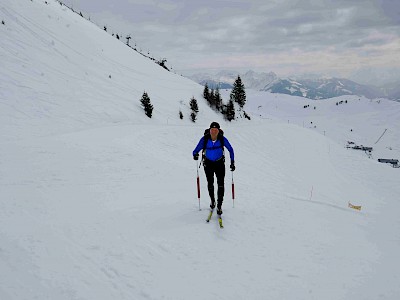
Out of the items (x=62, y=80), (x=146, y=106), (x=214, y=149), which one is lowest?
(x=214, y=149)

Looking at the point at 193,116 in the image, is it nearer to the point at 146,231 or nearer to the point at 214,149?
the point at 214,149

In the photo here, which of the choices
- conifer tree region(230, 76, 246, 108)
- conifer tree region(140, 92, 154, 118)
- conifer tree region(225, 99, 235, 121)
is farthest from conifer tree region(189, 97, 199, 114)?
conifer tree region(230, 76, 246, 108)

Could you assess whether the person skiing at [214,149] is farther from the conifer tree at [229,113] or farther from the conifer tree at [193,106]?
the conifer tree at [229,113]

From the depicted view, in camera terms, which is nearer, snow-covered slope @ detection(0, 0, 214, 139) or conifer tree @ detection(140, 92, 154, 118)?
snow-covered slope @ detection(0, 0, 214, 139)

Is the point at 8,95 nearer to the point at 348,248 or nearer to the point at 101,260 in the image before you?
the point at 101,260

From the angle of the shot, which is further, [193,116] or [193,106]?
[193,106]

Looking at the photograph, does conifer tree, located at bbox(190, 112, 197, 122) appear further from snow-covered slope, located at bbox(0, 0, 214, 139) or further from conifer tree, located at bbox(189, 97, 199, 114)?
conifer tree, located at bbox(189, 97, 199, 114)

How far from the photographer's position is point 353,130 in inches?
5325

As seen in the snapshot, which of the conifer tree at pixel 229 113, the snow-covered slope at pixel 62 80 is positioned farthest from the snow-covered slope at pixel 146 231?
the conifer tree at pixel 229 113

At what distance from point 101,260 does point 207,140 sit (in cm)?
393

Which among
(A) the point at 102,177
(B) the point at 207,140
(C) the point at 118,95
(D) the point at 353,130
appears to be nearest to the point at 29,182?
(A) the point at 102,177

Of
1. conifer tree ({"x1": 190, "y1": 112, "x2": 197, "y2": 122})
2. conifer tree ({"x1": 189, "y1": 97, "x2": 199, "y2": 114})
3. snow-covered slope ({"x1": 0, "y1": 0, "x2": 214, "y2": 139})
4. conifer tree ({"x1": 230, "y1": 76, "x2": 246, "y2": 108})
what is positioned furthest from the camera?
conifer tree ({"x1": 230, "y1": 76, "x2": 246, "y2": 108})

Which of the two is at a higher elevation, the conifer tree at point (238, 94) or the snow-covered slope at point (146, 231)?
the conifer tree at point (238, 94)

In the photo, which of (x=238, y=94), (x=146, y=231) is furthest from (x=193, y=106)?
(x=146, y=231)
